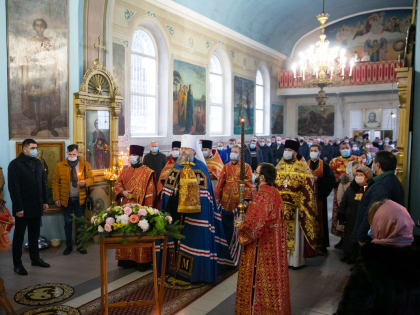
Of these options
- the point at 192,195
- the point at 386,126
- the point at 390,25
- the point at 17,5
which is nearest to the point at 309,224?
the point at 192,195

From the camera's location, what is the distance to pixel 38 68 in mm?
7375

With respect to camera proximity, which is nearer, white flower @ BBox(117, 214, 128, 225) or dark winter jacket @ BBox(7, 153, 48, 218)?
white flower @ BBox(117, 214, 128, 225)

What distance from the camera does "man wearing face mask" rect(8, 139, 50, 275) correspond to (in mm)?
5797

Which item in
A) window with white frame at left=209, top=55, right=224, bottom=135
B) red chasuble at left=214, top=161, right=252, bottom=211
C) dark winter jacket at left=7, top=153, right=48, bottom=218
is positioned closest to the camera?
dark winter jacket at left=7, top=153, right=48, bottom=218

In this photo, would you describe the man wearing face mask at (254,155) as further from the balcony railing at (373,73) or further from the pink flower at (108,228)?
the pink flower at (108,228)

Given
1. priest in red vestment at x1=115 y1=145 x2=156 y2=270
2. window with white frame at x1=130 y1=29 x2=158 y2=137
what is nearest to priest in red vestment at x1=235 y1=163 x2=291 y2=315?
priest in red vestment at x1=115 y1=145 x2=156 y2=270

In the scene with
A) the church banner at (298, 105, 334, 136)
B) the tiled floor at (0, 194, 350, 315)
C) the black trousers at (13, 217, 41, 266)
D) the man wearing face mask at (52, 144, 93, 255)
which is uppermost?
the church banner at (298, 105, 334, 136)

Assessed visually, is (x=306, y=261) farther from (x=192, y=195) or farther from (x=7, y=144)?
(x=7, y=144)

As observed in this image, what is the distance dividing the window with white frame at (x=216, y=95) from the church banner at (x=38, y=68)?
8.58 m

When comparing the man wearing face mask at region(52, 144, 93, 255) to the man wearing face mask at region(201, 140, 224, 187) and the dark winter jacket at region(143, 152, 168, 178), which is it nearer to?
the man wearing face mask at region(201, 140, 224, 187)

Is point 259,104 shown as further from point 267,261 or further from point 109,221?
point 109,221

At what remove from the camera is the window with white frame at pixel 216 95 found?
15.9 meters

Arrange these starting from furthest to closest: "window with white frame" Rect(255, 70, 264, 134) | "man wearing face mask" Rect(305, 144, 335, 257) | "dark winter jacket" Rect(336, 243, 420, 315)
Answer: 1. "window with white frame" Rect(255, 70, 264, 134)
2. "man wearing face mask" Rect(305, 144, 335, 257)
3. "dark winter jacket" Rect(336, 243, 420, 315)

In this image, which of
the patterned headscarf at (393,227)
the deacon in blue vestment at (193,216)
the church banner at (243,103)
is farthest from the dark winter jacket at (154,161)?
the patterned headscarf at (393,227)
